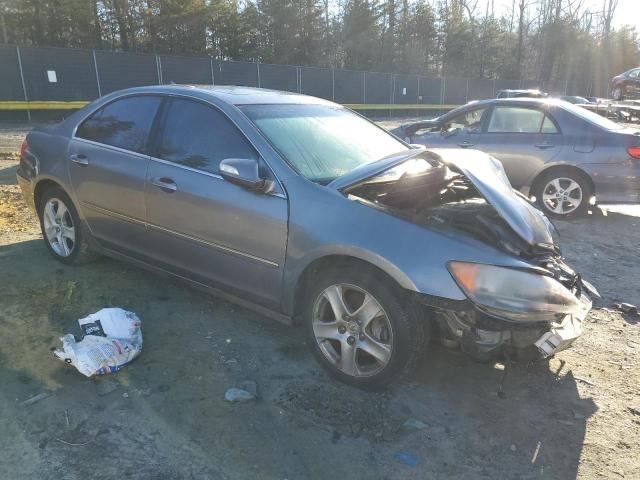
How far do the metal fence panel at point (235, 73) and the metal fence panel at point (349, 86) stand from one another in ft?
18.6

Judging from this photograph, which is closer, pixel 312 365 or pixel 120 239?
pixel 312 365

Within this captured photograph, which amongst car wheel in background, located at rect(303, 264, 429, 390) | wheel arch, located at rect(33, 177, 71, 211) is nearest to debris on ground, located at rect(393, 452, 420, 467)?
car wheel in background, located at rect(303, 264, 429, 390)

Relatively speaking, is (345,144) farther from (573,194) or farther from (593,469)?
(573,194)

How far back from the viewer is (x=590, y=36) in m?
55.1

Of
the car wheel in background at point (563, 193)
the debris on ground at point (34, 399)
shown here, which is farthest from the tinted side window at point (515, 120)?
the debris on ground at point (34, 399)

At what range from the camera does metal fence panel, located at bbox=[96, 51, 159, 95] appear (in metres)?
19.7

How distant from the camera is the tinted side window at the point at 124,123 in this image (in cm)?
390

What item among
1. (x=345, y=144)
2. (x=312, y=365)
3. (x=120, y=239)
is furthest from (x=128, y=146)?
(x=312, y=365)

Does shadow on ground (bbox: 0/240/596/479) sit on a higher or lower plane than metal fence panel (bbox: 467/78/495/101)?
lower

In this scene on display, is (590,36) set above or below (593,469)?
above

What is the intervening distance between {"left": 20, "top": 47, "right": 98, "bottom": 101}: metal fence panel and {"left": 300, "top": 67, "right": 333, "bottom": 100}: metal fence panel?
1101 cm

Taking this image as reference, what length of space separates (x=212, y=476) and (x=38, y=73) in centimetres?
1979

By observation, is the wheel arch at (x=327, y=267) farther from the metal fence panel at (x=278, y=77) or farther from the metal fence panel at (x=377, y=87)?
the metal fence panel at (x=377, y=87)

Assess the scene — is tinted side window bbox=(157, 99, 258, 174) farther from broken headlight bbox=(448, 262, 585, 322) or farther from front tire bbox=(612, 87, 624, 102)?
front tire bbox=(612, 87, 624, 102)
